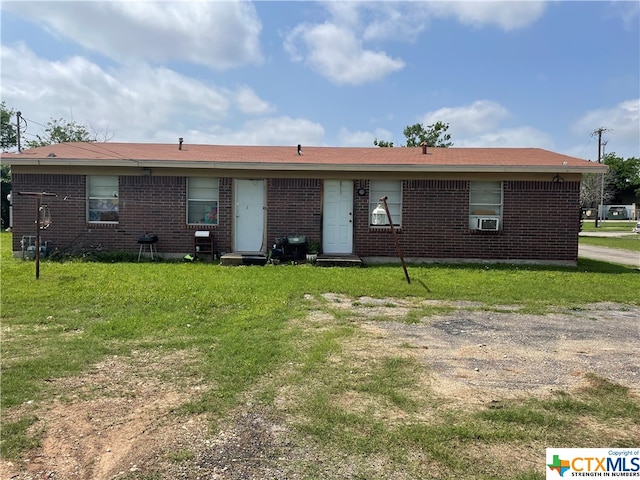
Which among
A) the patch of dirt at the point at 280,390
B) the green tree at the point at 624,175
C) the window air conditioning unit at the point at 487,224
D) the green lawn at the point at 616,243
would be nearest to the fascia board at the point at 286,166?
the window air conditioning unit at the point at 487,224

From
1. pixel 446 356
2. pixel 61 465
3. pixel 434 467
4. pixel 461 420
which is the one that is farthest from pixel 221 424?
pixel 446 356

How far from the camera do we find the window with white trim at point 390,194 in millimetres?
12062

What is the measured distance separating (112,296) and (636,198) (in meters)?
78.7

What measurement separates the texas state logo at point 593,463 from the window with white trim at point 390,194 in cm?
935

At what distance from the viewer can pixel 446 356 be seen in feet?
15.4

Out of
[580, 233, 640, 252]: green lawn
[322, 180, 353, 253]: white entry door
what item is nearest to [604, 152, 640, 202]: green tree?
[580, 233, 640, 252]: green lawn

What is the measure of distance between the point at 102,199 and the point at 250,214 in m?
3.96

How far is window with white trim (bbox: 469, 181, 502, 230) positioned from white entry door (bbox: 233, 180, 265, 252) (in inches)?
220

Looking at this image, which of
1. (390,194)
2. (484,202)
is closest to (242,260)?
(390,194)

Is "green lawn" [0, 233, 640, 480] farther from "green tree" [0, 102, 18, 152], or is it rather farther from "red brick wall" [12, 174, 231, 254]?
"green tree" [0, 102, 18, 152]

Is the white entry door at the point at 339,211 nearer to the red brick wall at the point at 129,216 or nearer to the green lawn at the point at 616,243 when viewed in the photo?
the red brick wall at the point at 129,216

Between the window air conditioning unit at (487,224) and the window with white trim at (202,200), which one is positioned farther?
the window with white trim at (202,200)

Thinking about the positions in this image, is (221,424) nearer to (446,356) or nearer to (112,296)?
(446,356)

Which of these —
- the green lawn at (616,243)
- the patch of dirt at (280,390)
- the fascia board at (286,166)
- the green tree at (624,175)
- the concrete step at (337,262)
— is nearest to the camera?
the patch of dirt at (280,390)
